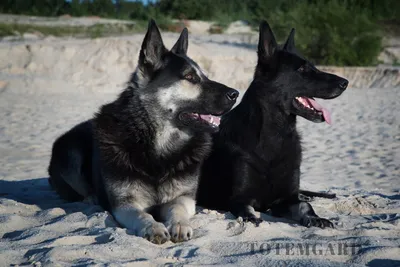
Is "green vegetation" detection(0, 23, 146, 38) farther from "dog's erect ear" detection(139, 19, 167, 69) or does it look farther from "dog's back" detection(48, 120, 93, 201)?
"dog's erect ear" detection(139, 19, 167, 69)

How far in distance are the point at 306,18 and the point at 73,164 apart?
788 inches

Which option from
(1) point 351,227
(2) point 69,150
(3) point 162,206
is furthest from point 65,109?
(1) point 351,227

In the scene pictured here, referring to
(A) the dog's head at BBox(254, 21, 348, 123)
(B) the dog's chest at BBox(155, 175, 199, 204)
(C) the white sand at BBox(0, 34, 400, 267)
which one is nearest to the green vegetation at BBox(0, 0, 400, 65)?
(C) the white sand at BBox(0, 34, 400, 267)

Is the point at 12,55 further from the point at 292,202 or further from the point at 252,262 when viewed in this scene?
the point at 252,262

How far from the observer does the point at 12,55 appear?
18750 millimetres

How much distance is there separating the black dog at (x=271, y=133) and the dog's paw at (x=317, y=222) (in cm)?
25

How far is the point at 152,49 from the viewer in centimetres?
510

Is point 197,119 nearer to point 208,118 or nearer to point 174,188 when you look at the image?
point 208,118

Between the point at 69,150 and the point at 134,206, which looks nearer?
the point at 134,206

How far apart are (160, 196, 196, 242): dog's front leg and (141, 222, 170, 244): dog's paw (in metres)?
0.09

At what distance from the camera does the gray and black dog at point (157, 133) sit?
193 inches

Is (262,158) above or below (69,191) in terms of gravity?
above

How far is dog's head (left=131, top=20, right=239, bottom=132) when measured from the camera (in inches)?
199

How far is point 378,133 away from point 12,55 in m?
13.0
